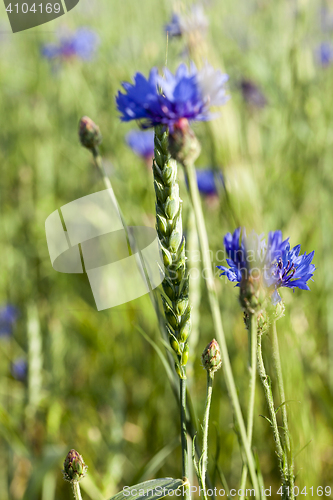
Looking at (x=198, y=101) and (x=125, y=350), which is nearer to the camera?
(x=198, y=101)

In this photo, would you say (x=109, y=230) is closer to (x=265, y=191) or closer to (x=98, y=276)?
(x=98, y=276)

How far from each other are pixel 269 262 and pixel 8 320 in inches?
37.7

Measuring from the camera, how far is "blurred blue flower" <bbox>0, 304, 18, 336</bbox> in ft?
3.53

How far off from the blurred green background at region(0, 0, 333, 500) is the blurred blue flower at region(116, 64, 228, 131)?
0.03 meters

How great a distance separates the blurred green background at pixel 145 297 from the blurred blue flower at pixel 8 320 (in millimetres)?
22

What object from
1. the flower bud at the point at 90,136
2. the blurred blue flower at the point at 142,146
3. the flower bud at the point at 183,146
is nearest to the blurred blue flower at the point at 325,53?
the blurred blue flower at the point at 142,146

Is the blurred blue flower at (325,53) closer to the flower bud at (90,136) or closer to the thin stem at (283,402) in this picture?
the flower bud at (90,136)

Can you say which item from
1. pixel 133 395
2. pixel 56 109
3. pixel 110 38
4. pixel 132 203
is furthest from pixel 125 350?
pixel 110 38

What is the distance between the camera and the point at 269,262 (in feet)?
0.98

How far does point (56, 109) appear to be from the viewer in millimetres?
1554

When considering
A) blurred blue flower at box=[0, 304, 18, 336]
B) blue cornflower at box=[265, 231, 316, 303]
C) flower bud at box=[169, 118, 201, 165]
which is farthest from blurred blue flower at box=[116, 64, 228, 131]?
blurred blue flower at box=[0, 304, 18, 336]

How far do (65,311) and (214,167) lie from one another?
844 millimetres

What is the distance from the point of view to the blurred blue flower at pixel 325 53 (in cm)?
144

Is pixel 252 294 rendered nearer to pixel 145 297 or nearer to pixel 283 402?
pixel 283 402
